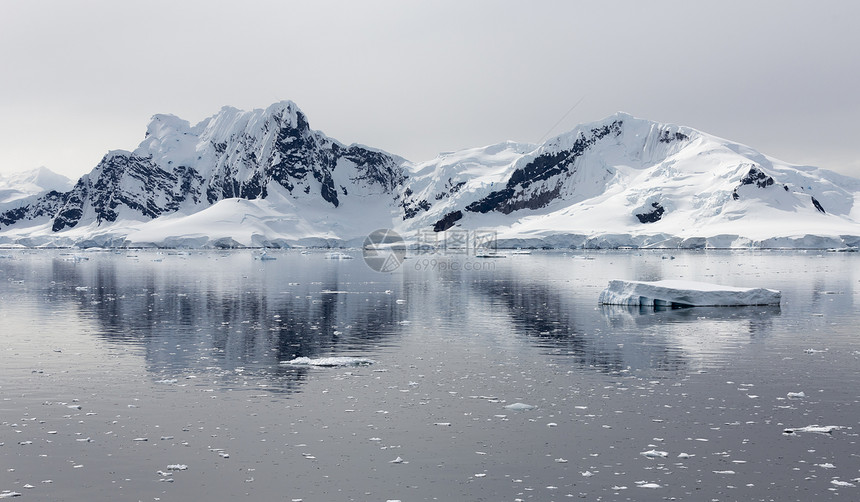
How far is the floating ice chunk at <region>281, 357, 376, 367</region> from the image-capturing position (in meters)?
24.7

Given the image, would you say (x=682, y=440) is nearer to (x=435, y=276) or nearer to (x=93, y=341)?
(x=93, y=341)

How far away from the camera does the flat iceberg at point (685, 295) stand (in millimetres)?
41312

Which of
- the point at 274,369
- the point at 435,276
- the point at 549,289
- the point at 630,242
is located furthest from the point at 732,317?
the point at 630,242

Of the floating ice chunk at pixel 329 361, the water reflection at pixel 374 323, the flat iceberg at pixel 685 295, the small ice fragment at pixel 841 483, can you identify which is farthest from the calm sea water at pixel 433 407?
the flat iceberg at pixel 685 295

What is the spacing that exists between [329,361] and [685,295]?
2380 cm

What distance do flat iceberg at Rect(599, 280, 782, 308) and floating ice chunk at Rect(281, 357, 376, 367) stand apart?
68.7 feet

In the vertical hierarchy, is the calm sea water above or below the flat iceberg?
below

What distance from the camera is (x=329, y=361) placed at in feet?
81.3

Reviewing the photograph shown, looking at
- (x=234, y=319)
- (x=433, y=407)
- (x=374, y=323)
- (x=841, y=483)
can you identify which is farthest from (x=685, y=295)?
(x=841, y=483)

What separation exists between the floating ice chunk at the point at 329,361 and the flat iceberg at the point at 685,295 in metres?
20.9

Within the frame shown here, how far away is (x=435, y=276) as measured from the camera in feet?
245

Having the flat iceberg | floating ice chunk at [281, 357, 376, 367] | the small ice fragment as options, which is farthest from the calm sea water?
the flat iceberg

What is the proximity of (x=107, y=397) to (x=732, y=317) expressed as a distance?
28727 millimetres

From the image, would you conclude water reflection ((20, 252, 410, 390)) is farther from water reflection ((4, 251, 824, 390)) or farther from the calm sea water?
the calm sea water
